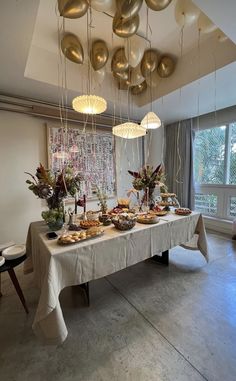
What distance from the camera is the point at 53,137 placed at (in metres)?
3.13

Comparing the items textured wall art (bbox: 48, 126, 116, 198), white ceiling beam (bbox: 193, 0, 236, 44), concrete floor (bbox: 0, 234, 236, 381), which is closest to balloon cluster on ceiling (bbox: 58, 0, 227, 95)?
white ceiling beam (bbox: 193, 0, 236, 44)

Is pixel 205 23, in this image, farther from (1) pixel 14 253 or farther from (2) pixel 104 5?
(1) pixel 14 253

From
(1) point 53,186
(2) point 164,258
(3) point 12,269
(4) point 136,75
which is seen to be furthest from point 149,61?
(3) point 12,269

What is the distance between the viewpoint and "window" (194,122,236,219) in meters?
3.68

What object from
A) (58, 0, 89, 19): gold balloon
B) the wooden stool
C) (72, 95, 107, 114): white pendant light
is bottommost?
the wooden stool

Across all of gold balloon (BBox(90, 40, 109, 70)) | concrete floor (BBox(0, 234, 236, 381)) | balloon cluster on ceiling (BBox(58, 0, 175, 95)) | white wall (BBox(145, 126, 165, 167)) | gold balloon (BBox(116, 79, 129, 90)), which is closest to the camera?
concrete floor (BBox(0, 234, 236, 381))

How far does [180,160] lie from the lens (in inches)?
172

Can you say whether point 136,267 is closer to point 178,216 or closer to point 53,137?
point 178,216

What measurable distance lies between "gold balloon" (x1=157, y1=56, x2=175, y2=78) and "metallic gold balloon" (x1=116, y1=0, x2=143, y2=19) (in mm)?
1183

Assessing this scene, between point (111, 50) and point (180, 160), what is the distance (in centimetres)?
276

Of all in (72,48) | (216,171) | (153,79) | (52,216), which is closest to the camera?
(52,216)

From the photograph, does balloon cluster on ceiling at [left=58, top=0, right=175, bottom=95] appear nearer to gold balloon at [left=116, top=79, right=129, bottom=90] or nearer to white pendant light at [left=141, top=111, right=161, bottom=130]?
gold balloon at [left=116, top=79, right=129, bottom=90]

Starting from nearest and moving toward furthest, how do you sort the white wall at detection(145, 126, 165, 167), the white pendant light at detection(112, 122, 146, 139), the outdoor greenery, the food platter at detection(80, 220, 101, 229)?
the food platter at detection(80, 220, 101, 229) → the white pendant light at detection(112, 122, 146, 139) → the outdoor greenery → the white wall at detection(145, 126, 165, 167)

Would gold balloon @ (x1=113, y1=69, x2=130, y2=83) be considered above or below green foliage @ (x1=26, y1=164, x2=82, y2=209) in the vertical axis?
above
